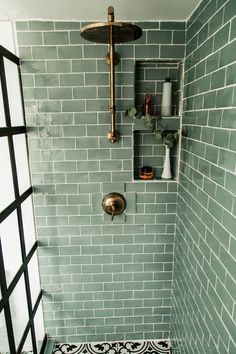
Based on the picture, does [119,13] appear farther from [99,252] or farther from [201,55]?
[99,252]

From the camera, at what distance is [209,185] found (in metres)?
1.05

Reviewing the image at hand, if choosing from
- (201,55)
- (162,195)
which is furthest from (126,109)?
(162,195)

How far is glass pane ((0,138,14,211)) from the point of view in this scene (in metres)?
1.22

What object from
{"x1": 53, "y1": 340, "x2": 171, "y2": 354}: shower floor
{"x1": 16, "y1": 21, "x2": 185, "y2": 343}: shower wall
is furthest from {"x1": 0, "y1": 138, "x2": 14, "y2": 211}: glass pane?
{"x1": 53, "y1": 340, "x2": 171, "y2": 354}: shower floor

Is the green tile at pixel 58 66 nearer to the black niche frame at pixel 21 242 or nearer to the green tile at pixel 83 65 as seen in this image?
the green tile at pixel 83 65

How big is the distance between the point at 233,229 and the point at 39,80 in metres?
1.31

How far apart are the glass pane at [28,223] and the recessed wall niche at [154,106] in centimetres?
74

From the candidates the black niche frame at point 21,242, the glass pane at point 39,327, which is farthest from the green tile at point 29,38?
the glass pane at point 39,327

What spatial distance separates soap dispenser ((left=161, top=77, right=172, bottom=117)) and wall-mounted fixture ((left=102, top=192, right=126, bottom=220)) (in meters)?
0.61

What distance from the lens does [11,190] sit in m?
1.30

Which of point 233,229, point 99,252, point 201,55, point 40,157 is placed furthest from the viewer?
point 99,252

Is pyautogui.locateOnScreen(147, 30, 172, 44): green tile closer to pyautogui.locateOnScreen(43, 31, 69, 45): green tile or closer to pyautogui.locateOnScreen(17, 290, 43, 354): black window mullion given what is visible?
pyautogui.locateOnScreen(43, 31, 69, 45): green tile

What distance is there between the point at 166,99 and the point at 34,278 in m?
1.51

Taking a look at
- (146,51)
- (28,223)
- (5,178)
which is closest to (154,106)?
(146,51)
